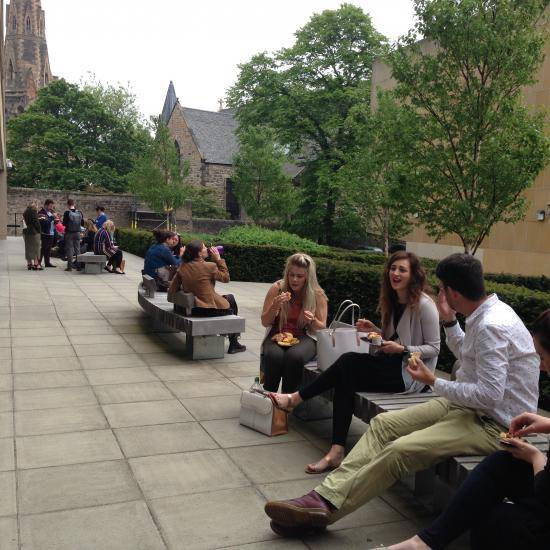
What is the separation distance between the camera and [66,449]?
14.3ft

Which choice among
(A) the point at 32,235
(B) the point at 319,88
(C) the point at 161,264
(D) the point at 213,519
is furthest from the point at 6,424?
(B) the point at 319,88

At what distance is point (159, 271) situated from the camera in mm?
9492

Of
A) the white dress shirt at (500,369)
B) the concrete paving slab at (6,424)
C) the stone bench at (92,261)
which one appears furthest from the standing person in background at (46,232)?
the white dress shirt at (500,369)

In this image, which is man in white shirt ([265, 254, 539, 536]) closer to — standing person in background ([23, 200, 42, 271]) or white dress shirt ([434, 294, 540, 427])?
white dress shirt ([434, 294, 540, 427])

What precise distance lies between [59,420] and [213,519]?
2.14 metres

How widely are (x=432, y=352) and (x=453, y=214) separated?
5929 millimetres

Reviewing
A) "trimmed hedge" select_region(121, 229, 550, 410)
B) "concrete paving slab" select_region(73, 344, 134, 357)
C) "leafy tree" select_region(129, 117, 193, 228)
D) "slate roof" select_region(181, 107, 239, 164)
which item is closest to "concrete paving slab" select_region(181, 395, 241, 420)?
"concrete paving slab" select_region(73, 344, 134, 357)

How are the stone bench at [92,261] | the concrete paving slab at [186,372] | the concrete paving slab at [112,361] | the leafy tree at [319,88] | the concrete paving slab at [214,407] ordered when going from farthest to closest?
the leafy tree at [319,88] → the stone bench at [92,261] → the concrete paving slab at [112,361] → the concrete paving slab at [186,372] → the concrete paving slab at [214,407]

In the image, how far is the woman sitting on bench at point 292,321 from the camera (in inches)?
201

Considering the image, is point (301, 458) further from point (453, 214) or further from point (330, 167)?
point (330, 167)

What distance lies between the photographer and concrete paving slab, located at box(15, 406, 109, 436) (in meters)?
4.76

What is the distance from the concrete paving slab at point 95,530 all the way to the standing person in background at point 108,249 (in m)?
13.9

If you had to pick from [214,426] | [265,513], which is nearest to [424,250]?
[214,426]

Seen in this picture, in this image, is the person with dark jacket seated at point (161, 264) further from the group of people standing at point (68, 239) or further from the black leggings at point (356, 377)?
the group of people standing at point (68, 239)
